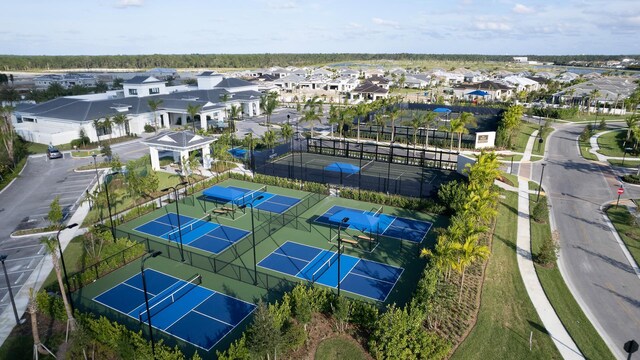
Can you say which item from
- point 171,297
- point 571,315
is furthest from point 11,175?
point 571,315

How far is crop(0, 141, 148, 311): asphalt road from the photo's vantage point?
25531 millimetres

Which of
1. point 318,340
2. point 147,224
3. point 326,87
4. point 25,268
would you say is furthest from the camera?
point 326,87

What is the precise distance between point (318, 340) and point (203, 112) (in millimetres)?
55969

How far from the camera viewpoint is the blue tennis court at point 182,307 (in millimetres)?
19453

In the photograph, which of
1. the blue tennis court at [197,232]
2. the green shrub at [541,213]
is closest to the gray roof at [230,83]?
the blue tennis court at [197,232]

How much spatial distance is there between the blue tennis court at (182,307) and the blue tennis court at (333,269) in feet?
14.0

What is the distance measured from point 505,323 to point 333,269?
9.93 m

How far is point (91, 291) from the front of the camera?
75.4 ft

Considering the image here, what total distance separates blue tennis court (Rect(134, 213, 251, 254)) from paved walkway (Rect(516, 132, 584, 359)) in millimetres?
18859

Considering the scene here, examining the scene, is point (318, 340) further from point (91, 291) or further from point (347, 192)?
point (347, 192)

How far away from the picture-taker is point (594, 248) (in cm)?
2733

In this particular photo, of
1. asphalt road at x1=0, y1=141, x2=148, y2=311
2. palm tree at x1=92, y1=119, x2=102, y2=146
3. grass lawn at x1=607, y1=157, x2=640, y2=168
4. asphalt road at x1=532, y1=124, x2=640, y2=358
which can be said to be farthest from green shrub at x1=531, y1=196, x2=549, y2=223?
palm tree at x1=92, y1=119, x2=102, y2=146

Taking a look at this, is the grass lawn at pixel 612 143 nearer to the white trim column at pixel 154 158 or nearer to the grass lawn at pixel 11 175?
the white trim column at pixel 154 158

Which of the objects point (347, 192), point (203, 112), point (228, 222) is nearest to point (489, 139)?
point (347, 192)
